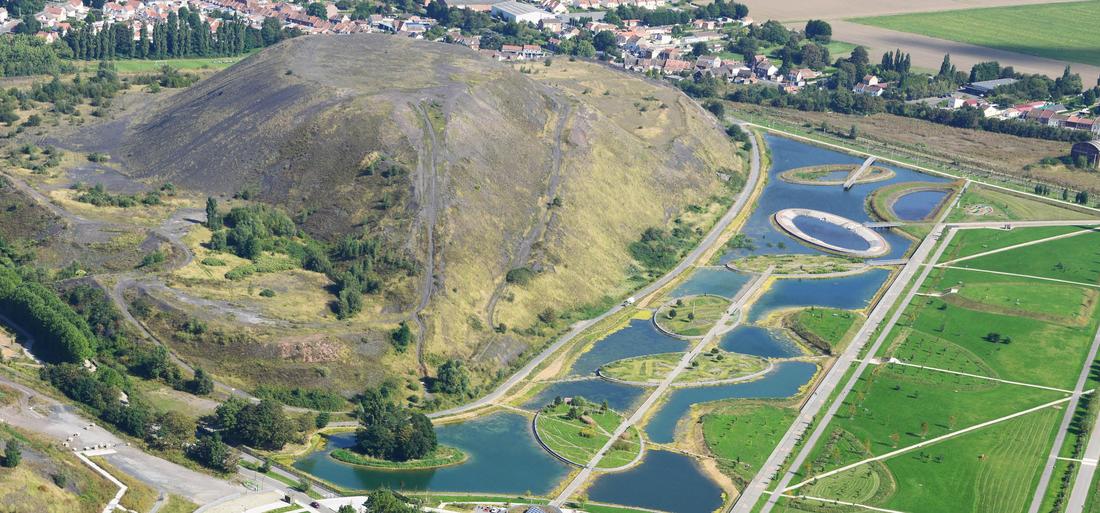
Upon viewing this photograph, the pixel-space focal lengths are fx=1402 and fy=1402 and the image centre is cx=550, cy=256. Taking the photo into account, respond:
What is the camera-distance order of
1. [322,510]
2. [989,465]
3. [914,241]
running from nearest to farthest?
[322,510]
[989,465]
[914,241]

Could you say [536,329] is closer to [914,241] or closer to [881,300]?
[881,300]

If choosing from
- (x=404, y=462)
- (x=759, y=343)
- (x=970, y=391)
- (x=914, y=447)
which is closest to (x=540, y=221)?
(x=759, y=343)

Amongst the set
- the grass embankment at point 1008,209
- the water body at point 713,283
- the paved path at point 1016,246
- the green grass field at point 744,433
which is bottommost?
the green grass field at point 744,433

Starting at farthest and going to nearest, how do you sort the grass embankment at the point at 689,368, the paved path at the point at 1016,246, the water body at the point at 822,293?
the paved path at the point at 1016,246 < the water body at the point at 822,293 < the grass embankment at the point at 689,368

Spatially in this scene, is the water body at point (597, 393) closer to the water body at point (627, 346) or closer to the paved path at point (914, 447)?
the water body at point (627, 346)

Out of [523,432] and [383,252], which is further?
[383,252]

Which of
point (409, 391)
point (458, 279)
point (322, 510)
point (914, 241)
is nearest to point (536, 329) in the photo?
point (458, 279)

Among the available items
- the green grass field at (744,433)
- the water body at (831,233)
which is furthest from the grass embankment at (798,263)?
the green grass field at (744,433)
